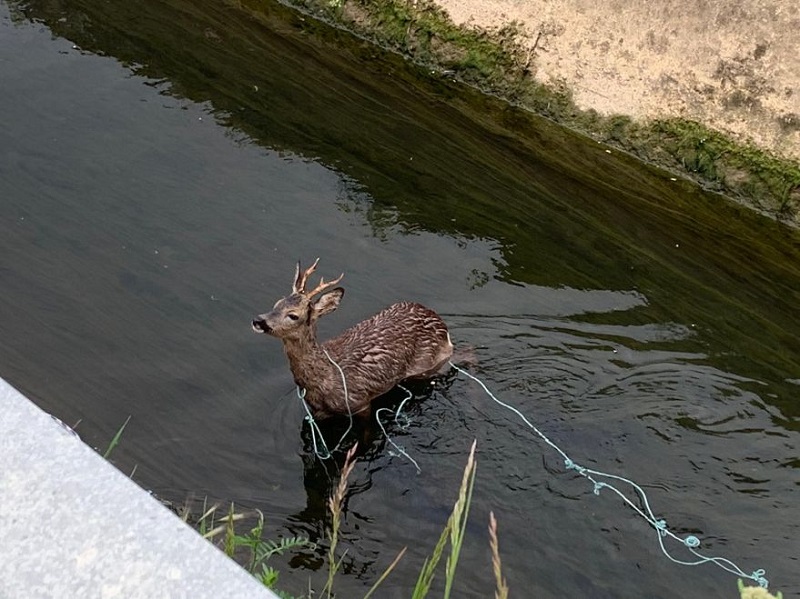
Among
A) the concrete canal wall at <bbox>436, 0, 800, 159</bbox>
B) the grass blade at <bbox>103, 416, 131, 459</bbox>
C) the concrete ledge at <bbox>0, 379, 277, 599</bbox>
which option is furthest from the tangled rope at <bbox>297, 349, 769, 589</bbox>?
the concrete canal wall at <bbox>436, 0, 800, 159</bbox>

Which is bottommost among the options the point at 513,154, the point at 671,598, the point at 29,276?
the point at 29,276

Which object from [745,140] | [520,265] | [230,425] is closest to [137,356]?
[230,425]

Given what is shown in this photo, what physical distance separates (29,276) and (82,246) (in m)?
0.46

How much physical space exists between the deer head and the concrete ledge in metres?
3.11

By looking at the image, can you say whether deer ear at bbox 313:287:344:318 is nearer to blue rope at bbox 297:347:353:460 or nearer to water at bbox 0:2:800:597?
blue rope at bbox 297:347:353:460

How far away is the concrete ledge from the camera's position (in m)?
1.77

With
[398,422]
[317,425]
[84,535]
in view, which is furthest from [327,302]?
[84,535]

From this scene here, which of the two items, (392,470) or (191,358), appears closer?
(392,470)

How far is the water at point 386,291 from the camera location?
17.6 ft

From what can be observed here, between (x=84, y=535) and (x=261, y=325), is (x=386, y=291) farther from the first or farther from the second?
(x=84, y=535)

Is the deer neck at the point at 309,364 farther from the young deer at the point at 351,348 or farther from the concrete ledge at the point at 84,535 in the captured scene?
the concrete ledge at the point at 84,535

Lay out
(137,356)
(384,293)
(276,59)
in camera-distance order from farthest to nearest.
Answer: (276,59) < (384,293) < (137,356)

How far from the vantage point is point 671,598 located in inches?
199

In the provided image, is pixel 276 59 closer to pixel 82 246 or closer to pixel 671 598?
pixel 82 246
